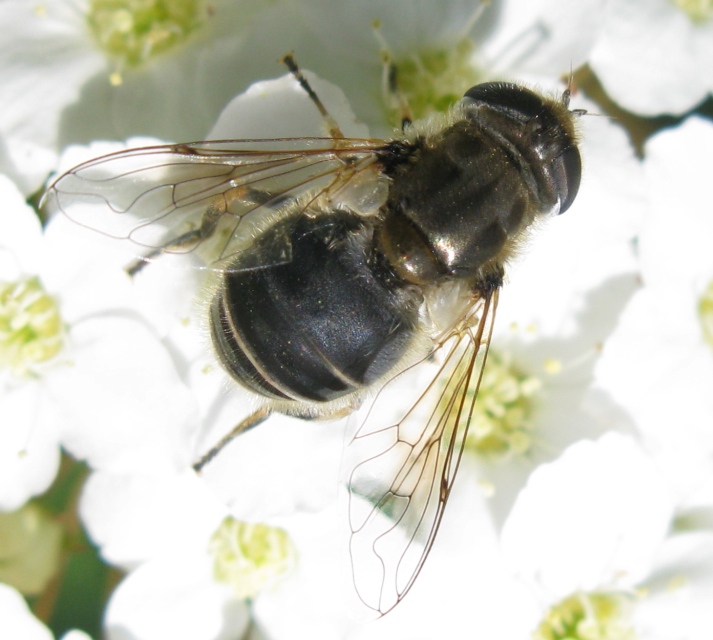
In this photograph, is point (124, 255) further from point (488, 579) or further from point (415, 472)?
point (488, 579)

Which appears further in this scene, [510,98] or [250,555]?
[250,555]

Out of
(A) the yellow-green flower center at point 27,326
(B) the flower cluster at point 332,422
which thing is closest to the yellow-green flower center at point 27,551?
(B) the flower cluster at point 332,422

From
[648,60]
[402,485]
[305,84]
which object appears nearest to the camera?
[402,485]

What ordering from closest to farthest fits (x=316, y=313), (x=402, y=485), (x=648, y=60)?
1. (x=316, y=313)
2. (x=402, y=485)
3. (x=648, y=60)

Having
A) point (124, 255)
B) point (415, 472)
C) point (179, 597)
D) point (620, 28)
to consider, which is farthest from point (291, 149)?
point (179, 597)

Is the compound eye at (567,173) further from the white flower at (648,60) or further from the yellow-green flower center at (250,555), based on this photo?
the yellow-green flower center at (250,555)

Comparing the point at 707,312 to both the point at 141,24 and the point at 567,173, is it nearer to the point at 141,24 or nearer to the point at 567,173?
the point at 567,173

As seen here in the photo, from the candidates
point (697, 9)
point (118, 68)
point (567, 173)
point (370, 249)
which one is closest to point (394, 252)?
point (370, 249)
